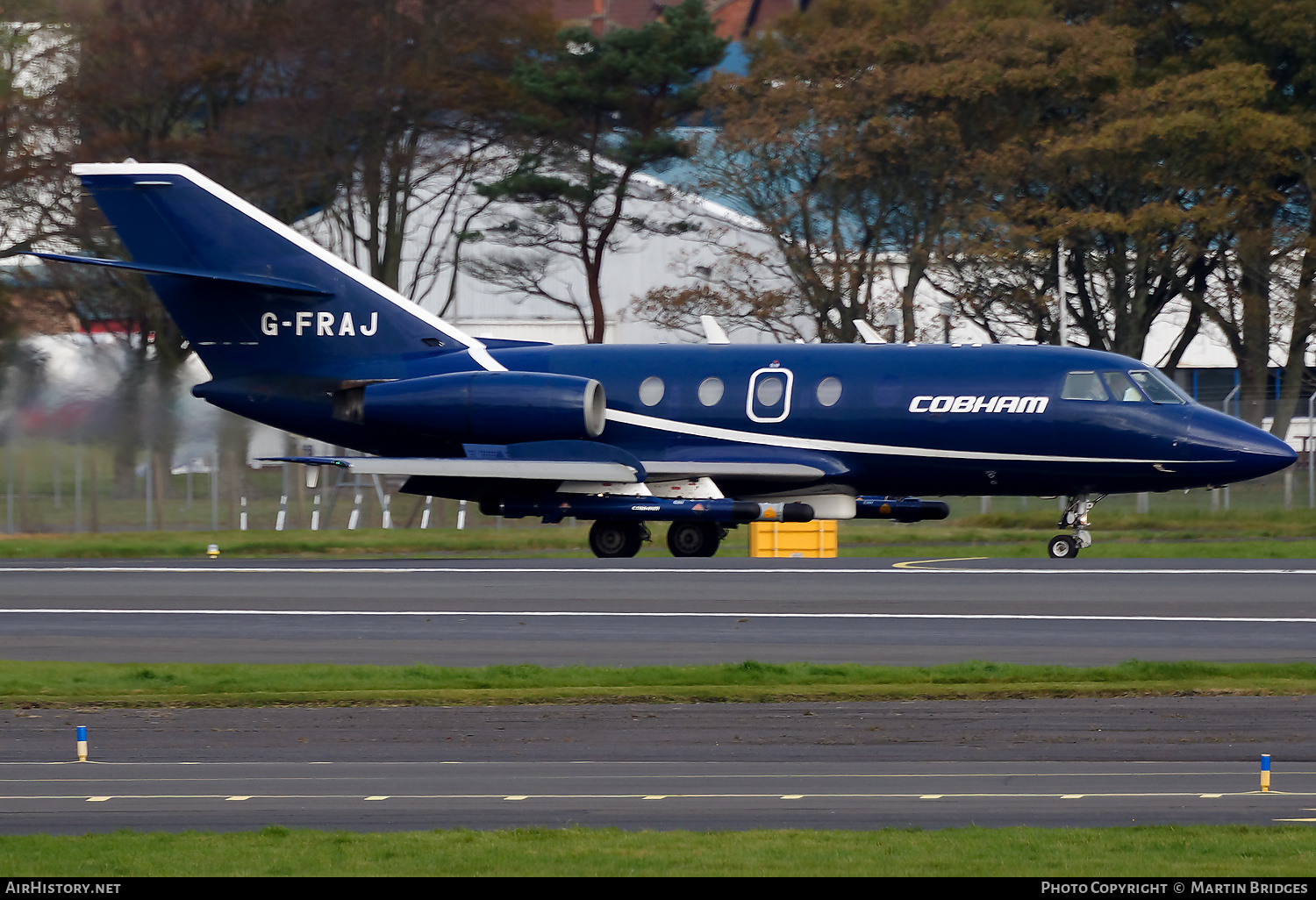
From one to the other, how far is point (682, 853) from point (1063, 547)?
19.1 metres

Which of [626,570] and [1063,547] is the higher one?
[1063,547]

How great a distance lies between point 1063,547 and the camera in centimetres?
2719

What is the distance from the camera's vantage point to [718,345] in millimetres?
28484

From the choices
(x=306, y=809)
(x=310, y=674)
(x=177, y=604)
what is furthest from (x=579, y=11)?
(x=306, y=809)

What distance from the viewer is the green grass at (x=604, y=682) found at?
50.5ft

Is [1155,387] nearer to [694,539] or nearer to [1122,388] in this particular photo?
[1122,388]

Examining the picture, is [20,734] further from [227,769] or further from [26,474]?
[26,474]

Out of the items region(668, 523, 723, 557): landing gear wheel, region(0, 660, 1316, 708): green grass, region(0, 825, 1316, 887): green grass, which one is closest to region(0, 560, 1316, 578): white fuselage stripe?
region(668, 523, 723, 557): landing gear wheel

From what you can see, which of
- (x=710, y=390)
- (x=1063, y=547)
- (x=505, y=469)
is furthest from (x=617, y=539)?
(x=1063, y=547)

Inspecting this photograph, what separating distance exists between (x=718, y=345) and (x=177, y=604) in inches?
400

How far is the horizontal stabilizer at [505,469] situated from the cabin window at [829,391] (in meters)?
3.20

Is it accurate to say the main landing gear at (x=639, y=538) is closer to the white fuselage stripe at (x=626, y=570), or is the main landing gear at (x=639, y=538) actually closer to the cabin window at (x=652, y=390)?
the white fuselage stripe at (x=626, y=570)

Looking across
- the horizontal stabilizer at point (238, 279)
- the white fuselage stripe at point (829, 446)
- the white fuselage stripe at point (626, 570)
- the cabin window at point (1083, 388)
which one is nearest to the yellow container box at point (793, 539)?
the white fuselage stripe at point (626, 570)

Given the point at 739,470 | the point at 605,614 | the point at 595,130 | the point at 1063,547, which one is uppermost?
the point at 595,130
